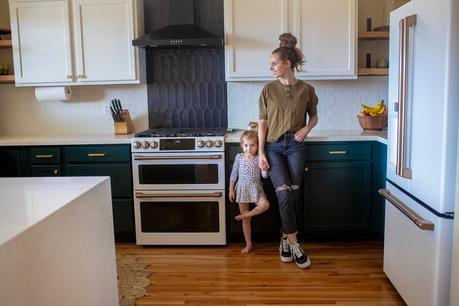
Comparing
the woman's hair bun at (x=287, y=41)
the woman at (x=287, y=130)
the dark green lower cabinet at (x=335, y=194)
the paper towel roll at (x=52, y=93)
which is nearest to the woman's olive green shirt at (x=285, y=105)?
the woman at (x=287, y=130)

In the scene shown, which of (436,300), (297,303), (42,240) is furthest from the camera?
(297,303)

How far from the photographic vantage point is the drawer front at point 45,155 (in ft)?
11.8

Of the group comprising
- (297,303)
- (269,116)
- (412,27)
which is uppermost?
(412,27)

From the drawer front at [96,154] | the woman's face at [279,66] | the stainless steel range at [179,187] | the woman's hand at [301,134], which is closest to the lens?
the woman's face at [279,66]

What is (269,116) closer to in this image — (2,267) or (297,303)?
(297,303)

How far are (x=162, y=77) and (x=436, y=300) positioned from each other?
2.83 metres

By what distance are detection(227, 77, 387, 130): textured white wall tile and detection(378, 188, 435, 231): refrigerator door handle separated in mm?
1404

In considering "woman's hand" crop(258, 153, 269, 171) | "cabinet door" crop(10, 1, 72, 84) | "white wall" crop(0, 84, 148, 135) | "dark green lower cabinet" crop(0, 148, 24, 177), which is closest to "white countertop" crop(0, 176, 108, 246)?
"woman's hand" crop(258, 153, 269, 171)

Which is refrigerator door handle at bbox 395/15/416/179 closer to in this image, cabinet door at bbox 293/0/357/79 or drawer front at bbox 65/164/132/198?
cabinet door at bbox 293/0/357/79

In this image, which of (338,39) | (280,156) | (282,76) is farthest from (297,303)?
(338,39)

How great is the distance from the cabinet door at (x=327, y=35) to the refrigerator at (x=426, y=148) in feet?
3.41

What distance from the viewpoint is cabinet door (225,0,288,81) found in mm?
3580

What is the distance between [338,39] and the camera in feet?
11.8

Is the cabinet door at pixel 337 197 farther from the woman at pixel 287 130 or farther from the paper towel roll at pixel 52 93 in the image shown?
the paper towel roll at pixel 52 93
